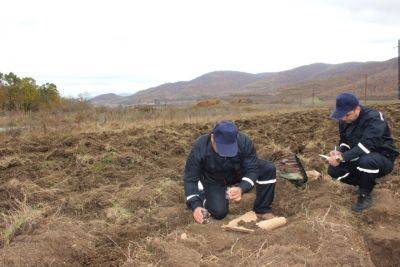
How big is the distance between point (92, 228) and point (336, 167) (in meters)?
2.81

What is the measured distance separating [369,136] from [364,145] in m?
0.11

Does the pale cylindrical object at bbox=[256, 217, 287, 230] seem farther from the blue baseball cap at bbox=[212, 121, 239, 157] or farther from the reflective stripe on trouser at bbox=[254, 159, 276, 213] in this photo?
the blue baseball cap at bbox=[212, 121, 239, 157]

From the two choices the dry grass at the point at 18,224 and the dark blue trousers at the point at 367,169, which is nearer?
the dry grass at the point at 18,224

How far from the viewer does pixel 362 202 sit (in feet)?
16.1

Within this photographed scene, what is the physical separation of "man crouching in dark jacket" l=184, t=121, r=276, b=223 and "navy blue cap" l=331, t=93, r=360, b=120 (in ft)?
2.97

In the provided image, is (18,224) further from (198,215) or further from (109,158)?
(109,158)

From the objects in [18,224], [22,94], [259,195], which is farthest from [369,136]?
[22,94]

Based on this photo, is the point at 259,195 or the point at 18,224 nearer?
the point at 18,224

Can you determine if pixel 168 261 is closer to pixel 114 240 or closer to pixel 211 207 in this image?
pixel 114 240

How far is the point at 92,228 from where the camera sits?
15.3 ft

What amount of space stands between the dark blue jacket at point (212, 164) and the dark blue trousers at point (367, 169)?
1.15 meters

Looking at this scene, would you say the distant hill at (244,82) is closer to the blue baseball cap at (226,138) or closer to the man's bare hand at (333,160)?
the man's bare hand at (333,160)

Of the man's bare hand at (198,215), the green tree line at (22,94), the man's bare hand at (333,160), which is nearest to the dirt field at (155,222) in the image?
the man's bare hand at (198,215)

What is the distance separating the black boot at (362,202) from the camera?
485 cm
